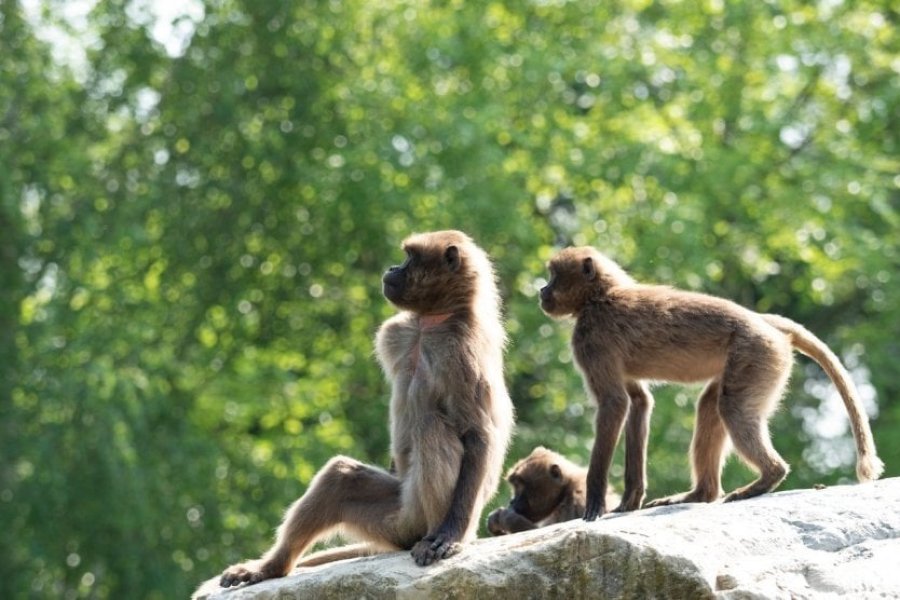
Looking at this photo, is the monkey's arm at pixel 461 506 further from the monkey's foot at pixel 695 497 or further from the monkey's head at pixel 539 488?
the monkey's head at pixel 539 488

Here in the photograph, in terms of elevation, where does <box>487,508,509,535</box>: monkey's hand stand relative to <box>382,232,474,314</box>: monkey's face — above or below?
below

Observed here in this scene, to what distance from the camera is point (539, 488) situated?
1249cm

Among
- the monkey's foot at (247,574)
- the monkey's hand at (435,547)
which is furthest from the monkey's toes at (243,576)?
the monkey's hand at (435,547)

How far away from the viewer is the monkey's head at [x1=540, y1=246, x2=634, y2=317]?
1098 centimetres

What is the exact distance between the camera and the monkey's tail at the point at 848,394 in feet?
33.2

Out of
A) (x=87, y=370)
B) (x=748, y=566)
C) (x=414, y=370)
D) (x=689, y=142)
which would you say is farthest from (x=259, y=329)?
(x=748, y=566)

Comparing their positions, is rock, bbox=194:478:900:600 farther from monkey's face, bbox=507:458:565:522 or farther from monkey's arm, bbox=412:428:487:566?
monkey's face, bbox=507:458:565:522

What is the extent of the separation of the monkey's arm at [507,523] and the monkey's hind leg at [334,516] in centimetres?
273

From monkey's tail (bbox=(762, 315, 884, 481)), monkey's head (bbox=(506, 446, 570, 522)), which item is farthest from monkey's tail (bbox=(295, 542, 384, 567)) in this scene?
monkey's tail (bbox=(762, 315, 884, 481))

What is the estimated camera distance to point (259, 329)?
25812 mm

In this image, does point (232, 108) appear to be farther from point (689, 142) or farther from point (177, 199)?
point (689, 142)

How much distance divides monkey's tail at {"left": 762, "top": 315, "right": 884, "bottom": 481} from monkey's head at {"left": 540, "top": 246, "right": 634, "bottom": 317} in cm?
109

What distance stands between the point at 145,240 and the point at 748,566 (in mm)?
16427

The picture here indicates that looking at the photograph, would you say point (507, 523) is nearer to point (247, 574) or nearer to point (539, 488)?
point (539, 488)
